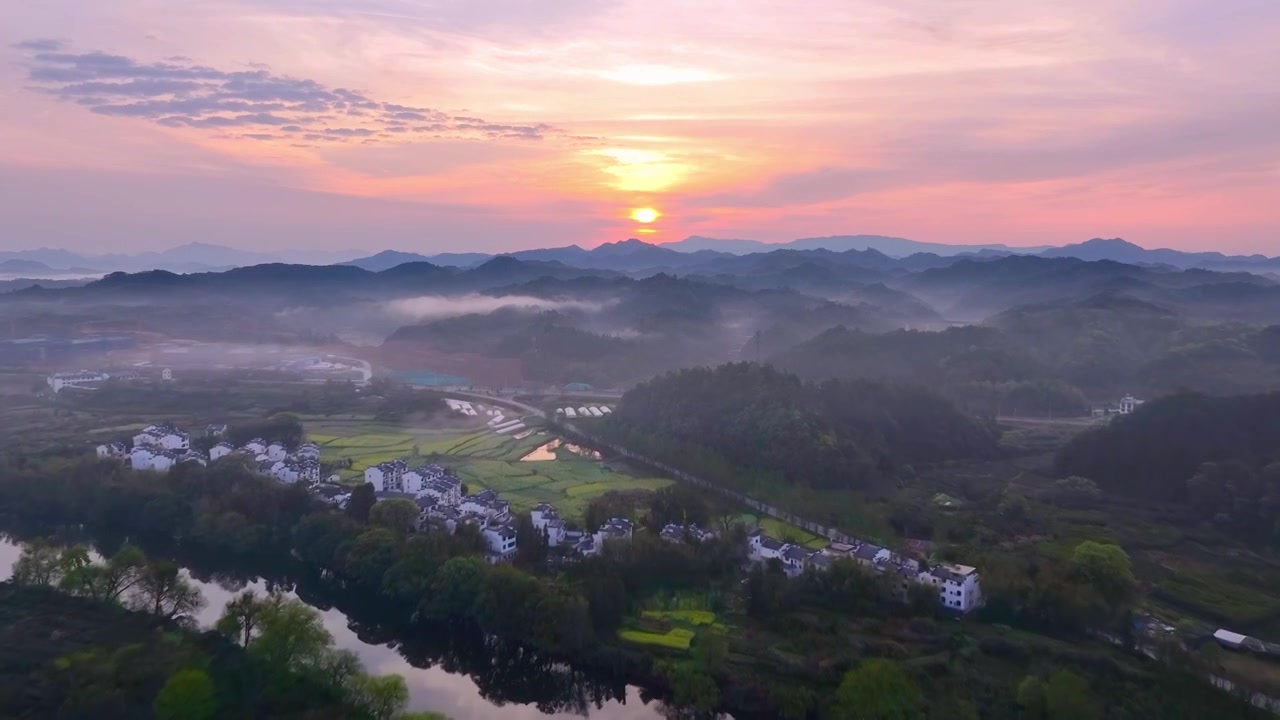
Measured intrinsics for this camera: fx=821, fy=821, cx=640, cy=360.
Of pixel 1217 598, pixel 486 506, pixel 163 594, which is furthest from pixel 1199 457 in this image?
pixel 163 594

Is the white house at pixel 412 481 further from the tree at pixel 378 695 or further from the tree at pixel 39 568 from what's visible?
the tree at pixel 378 695

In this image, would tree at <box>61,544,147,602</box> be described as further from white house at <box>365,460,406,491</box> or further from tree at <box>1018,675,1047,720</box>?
tree at <box>1018,675,1047,720</box>

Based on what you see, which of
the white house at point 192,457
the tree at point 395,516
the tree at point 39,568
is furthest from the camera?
the white house at point 192,457

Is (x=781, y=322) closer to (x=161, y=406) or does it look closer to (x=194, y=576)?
(x=161, y=406)

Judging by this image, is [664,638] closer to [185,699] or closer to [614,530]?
[614,530]

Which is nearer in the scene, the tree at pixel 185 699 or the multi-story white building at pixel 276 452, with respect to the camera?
the tree at pixel 185 699

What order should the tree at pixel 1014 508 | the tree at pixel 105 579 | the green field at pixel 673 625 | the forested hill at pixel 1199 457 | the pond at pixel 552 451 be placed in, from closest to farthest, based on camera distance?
1. the green field at pixel 673 625
2. the tree at pixel 105 579
3. the forested hill at pixel 1199 457
4. the tree at pixel 1014 508
5. the pond at pixel 552 451

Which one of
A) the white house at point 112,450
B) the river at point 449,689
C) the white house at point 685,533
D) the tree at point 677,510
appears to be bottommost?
the river at point 449,689

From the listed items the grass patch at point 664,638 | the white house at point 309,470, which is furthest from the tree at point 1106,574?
the white house at point 309,470
